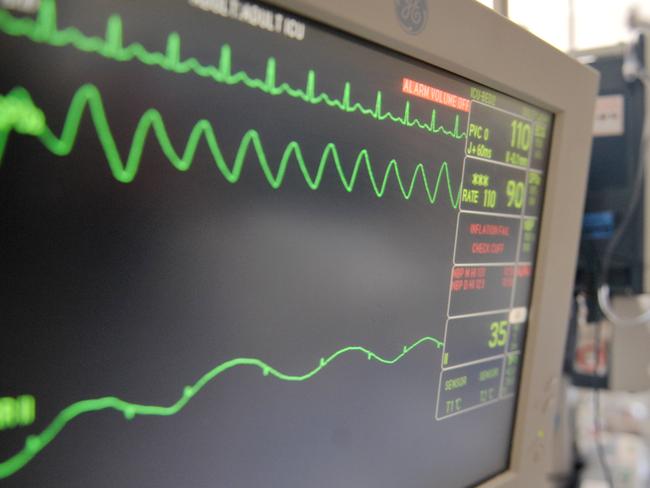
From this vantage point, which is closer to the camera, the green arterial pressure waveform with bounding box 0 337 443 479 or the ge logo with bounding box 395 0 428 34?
the green arterial pressure waveform with bounding box 0 337 443 479

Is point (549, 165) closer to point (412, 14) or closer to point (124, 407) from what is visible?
point (412, 14)

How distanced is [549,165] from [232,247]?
51cm

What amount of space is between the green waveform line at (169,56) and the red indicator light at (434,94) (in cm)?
2

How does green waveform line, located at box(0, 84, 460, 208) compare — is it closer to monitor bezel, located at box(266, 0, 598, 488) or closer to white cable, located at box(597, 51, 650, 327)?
monitor bezel, located at box(266, 0, 598, 488)

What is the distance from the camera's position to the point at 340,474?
555 millimetres

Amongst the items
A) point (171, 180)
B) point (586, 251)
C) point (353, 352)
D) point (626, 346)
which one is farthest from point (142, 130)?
point (626, 346)

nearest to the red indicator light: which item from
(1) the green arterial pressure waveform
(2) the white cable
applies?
(1) the green arterial pressure waveform

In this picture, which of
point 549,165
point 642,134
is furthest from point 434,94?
point 642,134

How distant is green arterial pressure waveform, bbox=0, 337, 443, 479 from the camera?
1.18ft

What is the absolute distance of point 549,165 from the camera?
0.79 metres

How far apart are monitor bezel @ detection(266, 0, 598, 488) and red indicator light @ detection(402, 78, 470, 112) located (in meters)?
0.02

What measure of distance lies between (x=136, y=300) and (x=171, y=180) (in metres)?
0.08

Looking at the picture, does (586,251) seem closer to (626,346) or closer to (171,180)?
(626,346)

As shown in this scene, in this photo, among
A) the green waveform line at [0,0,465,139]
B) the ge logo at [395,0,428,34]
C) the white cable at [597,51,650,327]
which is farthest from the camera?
the white cable at [597,51,650,327]
